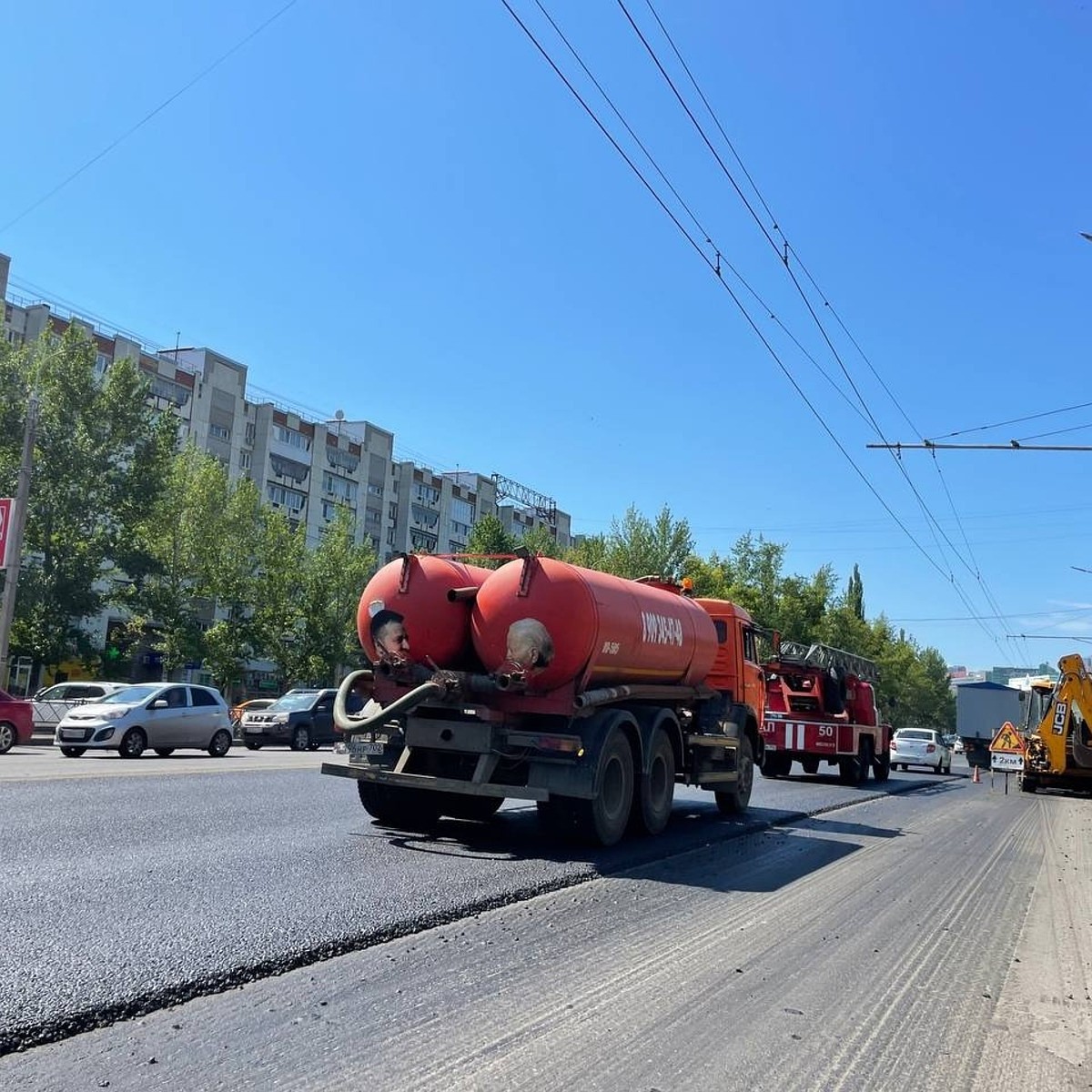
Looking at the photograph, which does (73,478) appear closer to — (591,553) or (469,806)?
(591,553)

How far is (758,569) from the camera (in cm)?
5538

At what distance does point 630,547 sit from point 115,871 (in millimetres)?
43952

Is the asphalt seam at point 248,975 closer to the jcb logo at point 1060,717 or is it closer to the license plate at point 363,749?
the license plate at point 363,749

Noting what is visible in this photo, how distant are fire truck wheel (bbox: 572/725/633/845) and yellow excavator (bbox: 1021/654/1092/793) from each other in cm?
1625

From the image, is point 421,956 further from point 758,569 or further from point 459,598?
point 758,569

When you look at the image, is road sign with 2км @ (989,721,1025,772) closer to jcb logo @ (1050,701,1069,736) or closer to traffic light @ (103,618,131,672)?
jcb logo @ (1050,701,1069,736)

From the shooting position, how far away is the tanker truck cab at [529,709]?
359 inches

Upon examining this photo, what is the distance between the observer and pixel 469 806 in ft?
36.1

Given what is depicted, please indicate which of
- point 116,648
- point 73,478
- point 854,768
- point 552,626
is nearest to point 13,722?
point 552,626

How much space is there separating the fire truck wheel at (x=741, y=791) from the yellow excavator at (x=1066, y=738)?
12.5 m

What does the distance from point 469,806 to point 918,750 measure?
28.7 meters

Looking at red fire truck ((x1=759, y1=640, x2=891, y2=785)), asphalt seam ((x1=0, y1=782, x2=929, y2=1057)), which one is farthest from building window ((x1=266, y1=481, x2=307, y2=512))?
asphalt seam ((x1=0, y1=782, x2=929, y2=1057))

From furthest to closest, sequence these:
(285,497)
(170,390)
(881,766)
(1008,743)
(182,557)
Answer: (285,497)
(170,390)
(182,557)
(881,766)
(1008,743)

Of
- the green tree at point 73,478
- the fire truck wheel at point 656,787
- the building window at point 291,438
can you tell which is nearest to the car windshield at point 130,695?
the fire truck wheel at point 656,787
